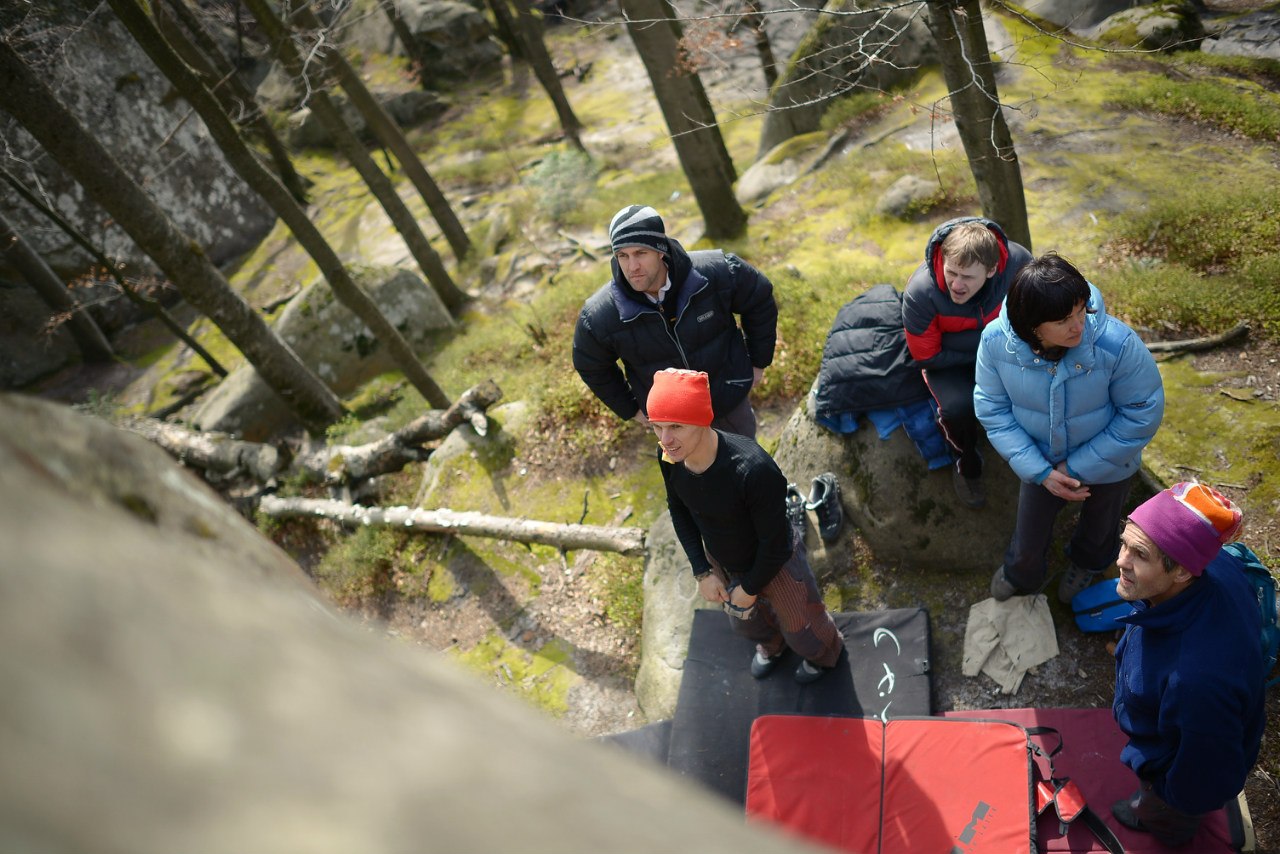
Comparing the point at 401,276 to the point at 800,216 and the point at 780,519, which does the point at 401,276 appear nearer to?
the point at 800,216

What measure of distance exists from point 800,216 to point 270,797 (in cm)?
1153

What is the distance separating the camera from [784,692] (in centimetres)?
→ 487

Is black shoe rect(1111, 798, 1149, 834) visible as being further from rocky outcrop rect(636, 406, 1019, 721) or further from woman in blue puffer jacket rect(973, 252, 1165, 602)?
rocky outcrop rect(636, 406, 1019, 721)

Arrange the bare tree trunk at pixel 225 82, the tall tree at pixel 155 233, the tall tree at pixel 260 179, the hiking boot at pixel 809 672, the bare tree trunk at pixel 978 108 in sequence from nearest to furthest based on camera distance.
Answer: the hiking boot at pixel 809 672
the bare tree trunk at pixel 978 108
the tall tree at pixel 155 233
the tall tree at pixel 260 179
the bare tree trunk at pixel 225 82

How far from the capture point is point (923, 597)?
5.14 metres

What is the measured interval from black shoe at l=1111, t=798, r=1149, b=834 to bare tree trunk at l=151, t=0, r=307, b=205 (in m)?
9.50

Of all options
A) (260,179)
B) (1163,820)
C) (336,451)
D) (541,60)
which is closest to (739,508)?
(1163,820)

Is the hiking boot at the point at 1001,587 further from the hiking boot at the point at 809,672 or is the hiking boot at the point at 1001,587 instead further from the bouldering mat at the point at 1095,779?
the hiking boot at the point at 809,672

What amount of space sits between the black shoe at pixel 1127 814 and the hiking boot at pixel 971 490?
73.1 inches

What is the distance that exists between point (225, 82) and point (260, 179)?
9.42 feet

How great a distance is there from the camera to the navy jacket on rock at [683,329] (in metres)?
4.60

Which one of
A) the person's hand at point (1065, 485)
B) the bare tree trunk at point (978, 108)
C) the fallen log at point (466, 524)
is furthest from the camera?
the fallen log at point (466, 524)

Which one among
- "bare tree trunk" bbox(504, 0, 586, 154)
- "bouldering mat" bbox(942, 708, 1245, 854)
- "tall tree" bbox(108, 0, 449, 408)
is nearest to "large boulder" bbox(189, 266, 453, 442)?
"tall tree" bbox(108, 0, 449, 408)

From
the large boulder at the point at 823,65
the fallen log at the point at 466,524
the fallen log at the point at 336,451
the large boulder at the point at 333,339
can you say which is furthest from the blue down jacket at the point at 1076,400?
the large boulder at the point at 333,339
